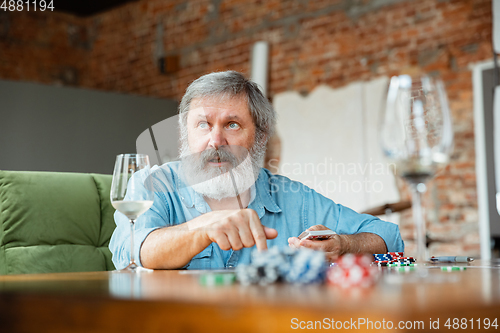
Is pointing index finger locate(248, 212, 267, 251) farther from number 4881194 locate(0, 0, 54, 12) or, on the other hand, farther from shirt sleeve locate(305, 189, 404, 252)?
number 4881194 locate(0, 0, 54, 12)

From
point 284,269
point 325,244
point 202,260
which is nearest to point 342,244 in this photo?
point 325,244

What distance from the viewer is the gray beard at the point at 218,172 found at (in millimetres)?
1462

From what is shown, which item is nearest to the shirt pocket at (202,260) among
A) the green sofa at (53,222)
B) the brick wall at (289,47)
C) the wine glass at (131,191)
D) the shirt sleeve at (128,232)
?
the shirt sleeve at (128,232)

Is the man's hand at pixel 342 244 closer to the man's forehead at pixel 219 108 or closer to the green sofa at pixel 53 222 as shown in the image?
the man's forehead at pixel 219 108

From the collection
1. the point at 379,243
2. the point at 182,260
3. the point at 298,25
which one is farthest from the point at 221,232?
the point at 298,25

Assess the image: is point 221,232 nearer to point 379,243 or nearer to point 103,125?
point 379,243

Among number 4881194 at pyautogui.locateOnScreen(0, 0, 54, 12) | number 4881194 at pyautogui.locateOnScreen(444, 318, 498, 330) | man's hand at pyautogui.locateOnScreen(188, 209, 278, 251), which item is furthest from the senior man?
number 4881194 at pyautogui.locateOnScreen(0, 0, 54, 12)

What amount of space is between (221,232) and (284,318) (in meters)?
0.50

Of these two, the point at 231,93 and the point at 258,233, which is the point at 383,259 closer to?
the point at 258,233

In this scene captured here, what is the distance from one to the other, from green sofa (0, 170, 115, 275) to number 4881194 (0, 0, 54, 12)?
4237 mm

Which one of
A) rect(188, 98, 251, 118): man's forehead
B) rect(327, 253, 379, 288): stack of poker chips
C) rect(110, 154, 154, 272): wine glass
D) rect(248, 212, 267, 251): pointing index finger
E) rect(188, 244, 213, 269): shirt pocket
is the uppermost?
rect(188, 98, 251, 118): man's forehead

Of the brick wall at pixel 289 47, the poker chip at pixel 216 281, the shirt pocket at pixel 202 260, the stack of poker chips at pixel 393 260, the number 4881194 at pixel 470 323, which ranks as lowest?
the shirt pocket at pixel 202 260

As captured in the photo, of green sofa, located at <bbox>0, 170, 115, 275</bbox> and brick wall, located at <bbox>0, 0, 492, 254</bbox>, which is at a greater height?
brick wall, located at <bbox>0, 0, 492, 254</bbox>

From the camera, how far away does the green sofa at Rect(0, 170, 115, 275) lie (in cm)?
149
